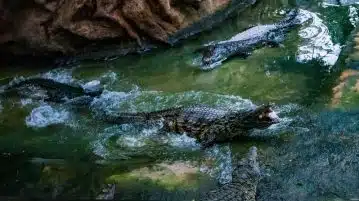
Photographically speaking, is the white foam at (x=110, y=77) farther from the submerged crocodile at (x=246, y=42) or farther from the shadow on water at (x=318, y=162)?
the shadow on water at (x=318, y=162)

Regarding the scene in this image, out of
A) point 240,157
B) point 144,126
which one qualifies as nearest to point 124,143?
point 144,126

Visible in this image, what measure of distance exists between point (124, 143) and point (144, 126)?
1.27 feet

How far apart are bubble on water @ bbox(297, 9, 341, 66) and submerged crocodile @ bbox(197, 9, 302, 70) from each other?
0.32 metres

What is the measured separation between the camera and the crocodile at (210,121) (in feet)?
17.7

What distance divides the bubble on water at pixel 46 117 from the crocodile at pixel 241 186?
107 inches

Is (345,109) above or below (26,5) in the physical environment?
below

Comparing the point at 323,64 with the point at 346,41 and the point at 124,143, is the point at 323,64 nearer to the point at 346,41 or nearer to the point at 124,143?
the point at 346,41

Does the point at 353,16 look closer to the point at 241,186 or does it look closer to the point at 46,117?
the point at 241,186

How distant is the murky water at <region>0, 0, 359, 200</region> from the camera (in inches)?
187

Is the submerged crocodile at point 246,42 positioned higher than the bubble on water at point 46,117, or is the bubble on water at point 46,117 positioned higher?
the submerged crocodile at point 246,42

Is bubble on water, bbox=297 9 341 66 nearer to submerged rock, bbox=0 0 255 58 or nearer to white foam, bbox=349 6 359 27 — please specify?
white foam, bbox=349 6 359 27

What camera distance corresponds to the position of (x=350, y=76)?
6410mm

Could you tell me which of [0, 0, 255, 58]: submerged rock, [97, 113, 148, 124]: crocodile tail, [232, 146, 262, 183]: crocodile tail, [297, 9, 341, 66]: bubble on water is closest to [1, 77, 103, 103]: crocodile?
[0, 0, 255, 58]: submerged rock

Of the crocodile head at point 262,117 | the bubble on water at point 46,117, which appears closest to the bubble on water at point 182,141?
the crocodile head at point 262,117
